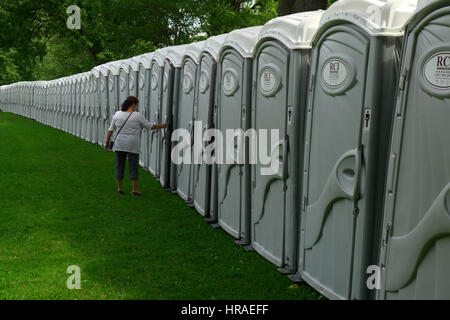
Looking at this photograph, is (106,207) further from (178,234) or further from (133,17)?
(133,17)

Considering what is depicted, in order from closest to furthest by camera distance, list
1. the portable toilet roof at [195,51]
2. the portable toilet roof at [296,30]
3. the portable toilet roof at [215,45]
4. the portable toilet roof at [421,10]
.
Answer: the portable toilet roof at [421,10] < the portable toilet roof at [296,30] < the portable toilet roof at [215,45] < the portable toilet roof at [195,51]

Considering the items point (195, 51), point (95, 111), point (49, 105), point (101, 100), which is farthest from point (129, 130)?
point (49, 105)

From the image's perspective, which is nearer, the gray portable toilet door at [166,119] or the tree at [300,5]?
the gray portable toilet door at [166,119]

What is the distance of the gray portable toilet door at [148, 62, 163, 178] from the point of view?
11.3 m

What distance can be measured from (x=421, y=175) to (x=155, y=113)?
8249 millimetres

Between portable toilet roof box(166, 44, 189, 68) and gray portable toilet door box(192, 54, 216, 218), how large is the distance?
142 centimetres

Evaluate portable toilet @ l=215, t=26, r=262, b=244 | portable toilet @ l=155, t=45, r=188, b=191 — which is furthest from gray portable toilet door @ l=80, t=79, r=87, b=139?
portable toilet @ l=215, t=26, r=262, b=244

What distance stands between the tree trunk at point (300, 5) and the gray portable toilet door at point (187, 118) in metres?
5.65

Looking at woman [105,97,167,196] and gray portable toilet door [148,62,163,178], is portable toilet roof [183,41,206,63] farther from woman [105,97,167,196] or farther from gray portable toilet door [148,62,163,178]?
gray portable toilet door [148,62,163,178]

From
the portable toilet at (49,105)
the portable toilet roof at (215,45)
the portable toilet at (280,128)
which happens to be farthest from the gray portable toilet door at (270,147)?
the portable toilet at (49,105)

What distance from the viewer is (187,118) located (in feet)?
31.0

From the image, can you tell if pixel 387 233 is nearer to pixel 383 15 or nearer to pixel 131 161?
pixel 383 15

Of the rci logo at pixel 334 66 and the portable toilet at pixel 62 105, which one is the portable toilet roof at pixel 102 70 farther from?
the rci logo at pixel 334 66

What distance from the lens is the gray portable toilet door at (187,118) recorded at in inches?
361
